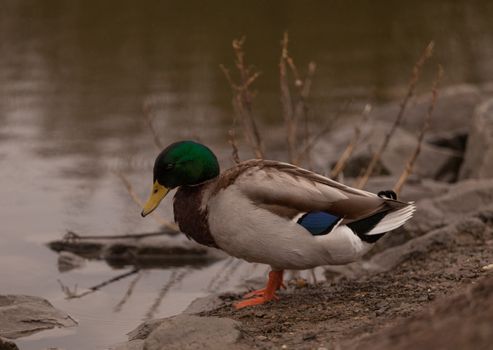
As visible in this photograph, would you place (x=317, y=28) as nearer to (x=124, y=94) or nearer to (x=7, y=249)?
(x=124, y=94)

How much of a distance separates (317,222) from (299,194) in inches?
5.9

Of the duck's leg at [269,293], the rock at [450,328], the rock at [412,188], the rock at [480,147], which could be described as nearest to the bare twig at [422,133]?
the rock at [412,188]

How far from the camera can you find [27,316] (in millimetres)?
5629

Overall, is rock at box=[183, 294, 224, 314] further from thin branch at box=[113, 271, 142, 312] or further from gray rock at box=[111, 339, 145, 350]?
gray rock at box=[111, 339, 145, 350]

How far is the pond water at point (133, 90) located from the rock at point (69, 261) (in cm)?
6

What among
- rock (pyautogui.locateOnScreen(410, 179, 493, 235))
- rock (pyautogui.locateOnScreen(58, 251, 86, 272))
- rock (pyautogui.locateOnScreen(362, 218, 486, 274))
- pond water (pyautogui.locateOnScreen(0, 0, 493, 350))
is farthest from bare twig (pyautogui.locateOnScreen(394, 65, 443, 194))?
rock (pyautogui.locateOnScreen(58, 251, 86, 272))

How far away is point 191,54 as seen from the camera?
12.9 metres

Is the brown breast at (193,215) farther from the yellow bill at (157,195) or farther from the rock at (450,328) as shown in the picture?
the rock at (450,328)

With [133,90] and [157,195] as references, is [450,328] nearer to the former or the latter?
[157,195]

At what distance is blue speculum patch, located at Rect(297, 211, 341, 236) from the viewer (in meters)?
4.95

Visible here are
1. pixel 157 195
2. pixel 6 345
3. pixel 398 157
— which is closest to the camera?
pixel 6 345

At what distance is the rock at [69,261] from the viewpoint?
6926 millimetres

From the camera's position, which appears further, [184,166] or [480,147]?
[480,147]

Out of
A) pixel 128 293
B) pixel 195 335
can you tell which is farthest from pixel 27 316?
pixel 195 335
